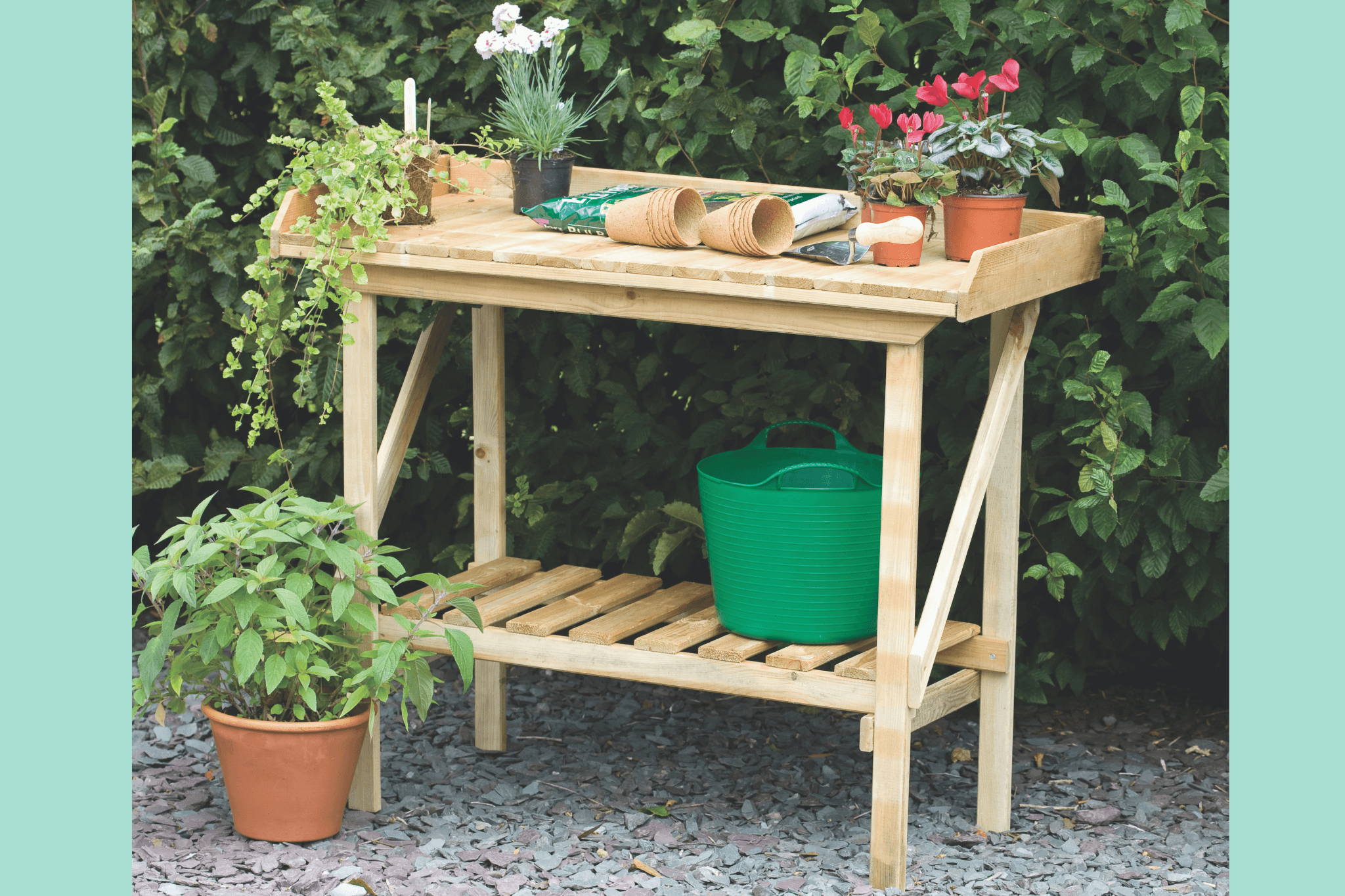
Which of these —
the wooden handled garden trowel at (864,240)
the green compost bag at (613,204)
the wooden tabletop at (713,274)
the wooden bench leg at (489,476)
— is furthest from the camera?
the wooden bench leg at (489,476)

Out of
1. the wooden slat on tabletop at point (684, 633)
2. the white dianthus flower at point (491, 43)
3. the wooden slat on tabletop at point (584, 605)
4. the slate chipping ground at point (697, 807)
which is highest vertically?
the white dianthus flower at point (491, 43)

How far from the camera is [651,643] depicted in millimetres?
3430

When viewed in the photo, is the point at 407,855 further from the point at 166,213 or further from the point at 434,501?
the point at 166,213

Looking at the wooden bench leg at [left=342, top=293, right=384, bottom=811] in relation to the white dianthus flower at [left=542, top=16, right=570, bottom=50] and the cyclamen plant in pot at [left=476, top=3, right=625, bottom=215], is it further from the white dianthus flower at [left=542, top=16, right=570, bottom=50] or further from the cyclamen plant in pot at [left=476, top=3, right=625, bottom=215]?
the white dianthus flower at [left=542, top=16, right=570, bottom=50]

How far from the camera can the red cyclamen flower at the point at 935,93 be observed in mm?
3301

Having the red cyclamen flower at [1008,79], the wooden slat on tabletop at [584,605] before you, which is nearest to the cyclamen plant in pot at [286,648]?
the wooden slat on tabletop at [584,605]

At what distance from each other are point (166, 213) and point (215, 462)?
65cm

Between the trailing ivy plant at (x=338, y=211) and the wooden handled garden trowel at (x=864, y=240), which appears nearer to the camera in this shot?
the wooden handled garden trowel at (x=864, y=240)

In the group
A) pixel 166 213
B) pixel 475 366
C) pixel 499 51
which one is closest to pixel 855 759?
pixel 475 366

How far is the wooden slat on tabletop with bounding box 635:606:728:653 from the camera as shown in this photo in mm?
3428

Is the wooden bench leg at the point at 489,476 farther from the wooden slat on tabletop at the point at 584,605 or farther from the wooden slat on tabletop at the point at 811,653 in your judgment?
the wooden slat on tabletop at the point at 811,653

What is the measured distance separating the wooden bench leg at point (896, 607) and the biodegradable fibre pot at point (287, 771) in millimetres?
1030

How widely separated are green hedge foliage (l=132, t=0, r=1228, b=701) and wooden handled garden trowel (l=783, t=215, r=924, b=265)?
54cm

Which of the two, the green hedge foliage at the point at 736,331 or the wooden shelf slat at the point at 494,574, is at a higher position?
the green hedge foliage at the point at 736,331
